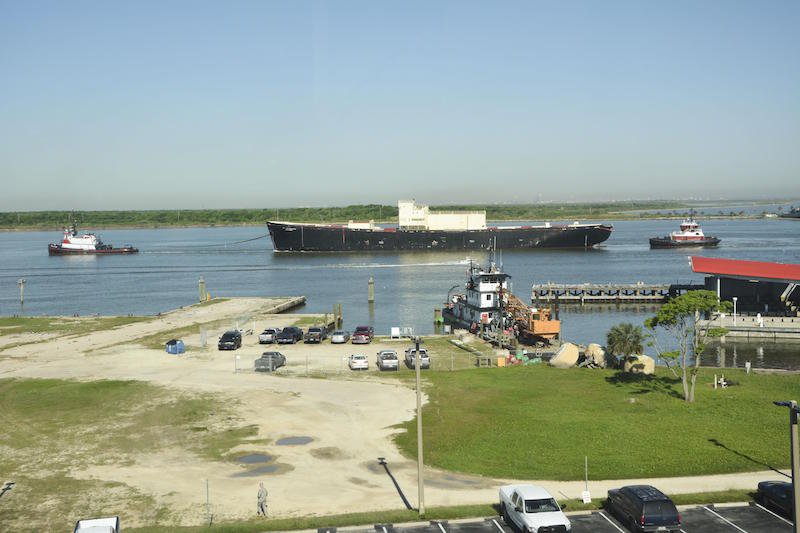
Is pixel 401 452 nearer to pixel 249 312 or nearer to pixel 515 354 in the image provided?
pixel 515 354

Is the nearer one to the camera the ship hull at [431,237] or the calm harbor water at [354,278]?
the calm harbor water at [354,278]

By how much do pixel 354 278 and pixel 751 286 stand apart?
62.3 metres

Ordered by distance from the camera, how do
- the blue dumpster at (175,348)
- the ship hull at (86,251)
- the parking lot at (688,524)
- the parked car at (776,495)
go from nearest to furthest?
1. the parking lot at (688,524)
2. the parked car at (776,495)
3. the blue dumpster at (175,348)
4. the ship hull at (86,251)

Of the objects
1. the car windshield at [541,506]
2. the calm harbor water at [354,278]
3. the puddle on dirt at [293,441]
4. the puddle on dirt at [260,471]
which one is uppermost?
the car windshield at [541,506]

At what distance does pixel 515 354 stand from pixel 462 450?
67.0 feet

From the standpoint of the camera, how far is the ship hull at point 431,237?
171 meters

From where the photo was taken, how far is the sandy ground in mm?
23766

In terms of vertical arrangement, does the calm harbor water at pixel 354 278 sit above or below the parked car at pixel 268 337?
below

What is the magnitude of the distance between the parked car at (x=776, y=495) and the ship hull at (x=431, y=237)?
14793 centimetres

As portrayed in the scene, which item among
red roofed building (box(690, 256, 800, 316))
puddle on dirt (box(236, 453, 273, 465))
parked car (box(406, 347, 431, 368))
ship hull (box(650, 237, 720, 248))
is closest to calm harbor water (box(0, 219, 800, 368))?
ship hull (box(650, 237, 720, 248))

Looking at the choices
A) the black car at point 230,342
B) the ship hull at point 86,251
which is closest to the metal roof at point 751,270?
the black car at point 230,342

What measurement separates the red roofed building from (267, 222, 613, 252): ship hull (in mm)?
102600

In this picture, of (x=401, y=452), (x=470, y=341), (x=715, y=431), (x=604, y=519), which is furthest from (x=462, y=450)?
(x=470, y=341)

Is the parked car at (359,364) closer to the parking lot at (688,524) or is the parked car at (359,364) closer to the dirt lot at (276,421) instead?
the dirt lot at (276,421)
